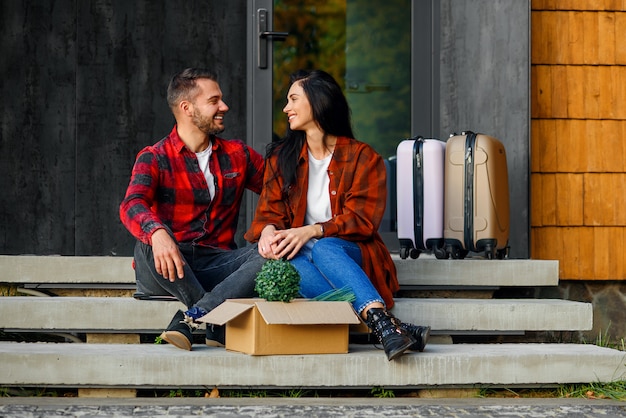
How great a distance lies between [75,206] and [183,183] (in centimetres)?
186

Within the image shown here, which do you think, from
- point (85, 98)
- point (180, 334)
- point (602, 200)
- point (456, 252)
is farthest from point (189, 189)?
point (602, 200)

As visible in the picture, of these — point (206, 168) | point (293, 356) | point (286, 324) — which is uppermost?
point (206, 168)

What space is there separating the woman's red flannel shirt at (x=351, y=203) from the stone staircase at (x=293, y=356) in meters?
0.24

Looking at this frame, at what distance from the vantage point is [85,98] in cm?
553

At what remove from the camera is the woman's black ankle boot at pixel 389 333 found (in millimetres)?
3289

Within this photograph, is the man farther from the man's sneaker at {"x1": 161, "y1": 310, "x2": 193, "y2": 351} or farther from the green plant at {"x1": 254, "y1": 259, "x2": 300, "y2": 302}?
the green plant at {"x1": 254, "y1": 259, "x2": 300, "y2": 302}

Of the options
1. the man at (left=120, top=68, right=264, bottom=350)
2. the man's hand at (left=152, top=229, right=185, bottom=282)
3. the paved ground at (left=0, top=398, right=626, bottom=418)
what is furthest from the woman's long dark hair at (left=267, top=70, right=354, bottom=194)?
the paved ground at (left=0, top=398, right=626, bottom=418)

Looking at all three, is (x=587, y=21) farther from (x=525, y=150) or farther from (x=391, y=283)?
(x=391, y=283)

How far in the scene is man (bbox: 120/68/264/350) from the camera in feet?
12.0

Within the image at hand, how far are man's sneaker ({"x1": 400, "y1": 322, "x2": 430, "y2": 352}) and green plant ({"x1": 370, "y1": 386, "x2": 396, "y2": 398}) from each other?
169 millimetres

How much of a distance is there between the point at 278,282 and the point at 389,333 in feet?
1.33

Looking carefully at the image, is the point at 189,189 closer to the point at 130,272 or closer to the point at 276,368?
the point at 130,272

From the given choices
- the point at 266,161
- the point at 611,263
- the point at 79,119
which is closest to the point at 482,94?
the point at 611,263

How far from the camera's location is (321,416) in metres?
2.99
